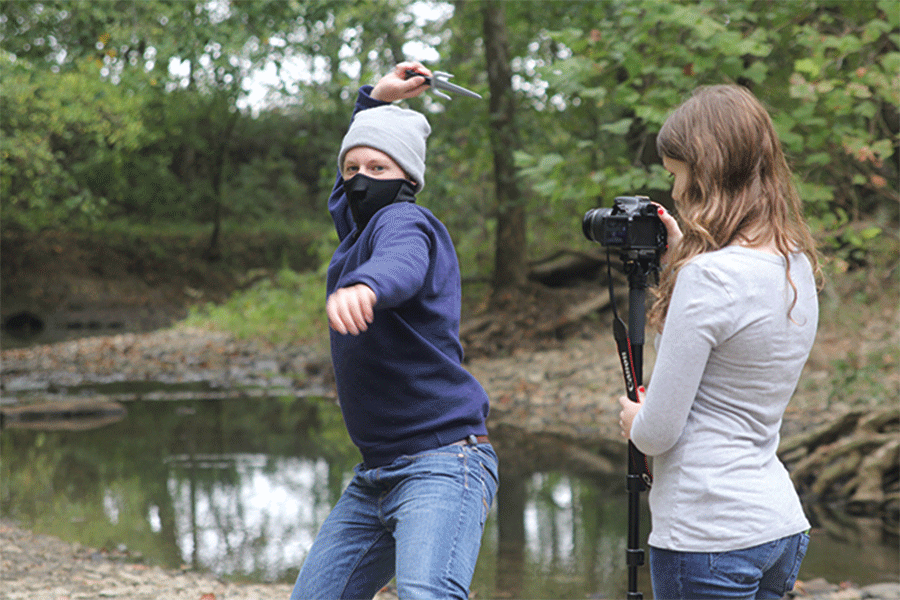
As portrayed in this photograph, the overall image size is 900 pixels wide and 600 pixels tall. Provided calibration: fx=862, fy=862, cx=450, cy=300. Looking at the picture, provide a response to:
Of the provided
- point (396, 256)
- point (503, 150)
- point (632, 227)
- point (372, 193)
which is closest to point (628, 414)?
point (632, 227)

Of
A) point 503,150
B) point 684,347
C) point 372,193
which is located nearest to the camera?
point 684,347

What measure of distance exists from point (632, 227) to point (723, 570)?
33.1 inches

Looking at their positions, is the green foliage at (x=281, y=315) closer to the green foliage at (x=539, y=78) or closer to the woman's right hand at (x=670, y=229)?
the green foliage at (x=539, y=78)

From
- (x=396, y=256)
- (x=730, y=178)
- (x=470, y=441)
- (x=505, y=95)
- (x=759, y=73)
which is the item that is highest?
(x=505, y=95)

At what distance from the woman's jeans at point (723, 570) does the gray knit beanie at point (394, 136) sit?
3.80ft

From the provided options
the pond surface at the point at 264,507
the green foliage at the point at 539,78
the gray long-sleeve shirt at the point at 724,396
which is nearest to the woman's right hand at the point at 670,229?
the gray long-sleeve shirt at the point at 724,396

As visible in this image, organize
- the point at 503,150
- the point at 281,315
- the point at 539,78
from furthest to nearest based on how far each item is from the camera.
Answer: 1. the point at 281,315
2. the point at 503,150
3. the point at 539,78

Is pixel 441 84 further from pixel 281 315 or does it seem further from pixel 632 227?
pixel 281 315

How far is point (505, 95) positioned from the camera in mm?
12828

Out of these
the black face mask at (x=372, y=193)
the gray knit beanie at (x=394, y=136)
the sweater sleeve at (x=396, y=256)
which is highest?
the gray knit beanie at (x=394, y=136)

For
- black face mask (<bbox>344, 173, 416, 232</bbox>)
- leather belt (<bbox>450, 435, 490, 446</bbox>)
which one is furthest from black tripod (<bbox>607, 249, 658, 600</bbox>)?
black face mask (<bbox>344, 173, 416, 232</bbox>)

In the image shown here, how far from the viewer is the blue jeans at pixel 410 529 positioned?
6.35 feet

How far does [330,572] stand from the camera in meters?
2.14

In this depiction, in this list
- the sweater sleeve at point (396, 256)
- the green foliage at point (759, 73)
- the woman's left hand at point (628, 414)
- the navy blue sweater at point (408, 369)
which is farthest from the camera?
the green foliage at point (759, 73)
